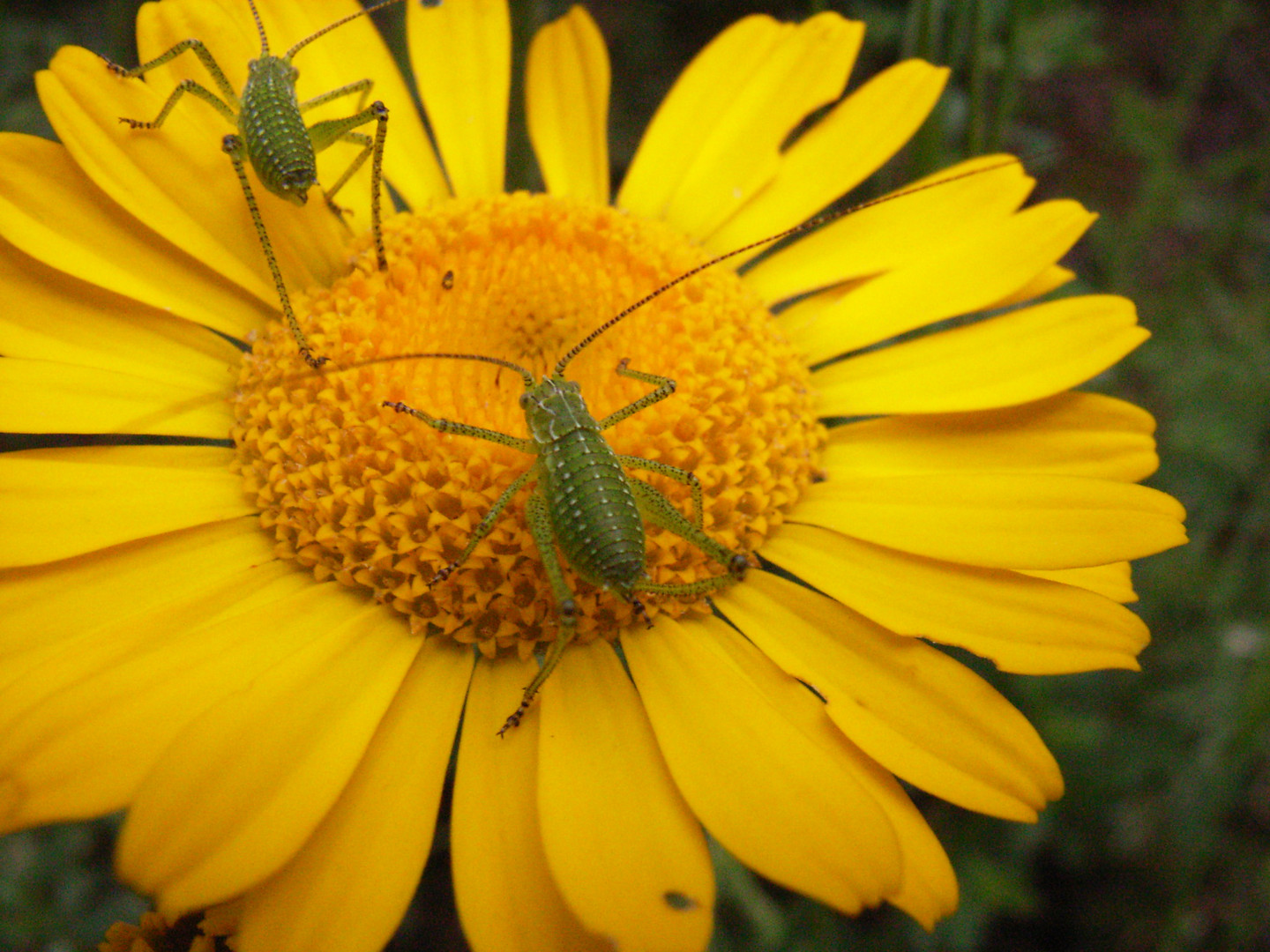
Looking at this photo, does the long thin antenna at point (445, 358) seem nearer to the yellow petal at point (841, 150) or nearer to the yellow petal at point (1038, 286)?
the yellow petal at point (841, 150)

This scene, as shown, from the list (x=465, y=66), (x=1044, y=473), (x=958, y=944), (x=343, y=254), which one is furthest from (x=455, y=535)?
(x=958, y=944)

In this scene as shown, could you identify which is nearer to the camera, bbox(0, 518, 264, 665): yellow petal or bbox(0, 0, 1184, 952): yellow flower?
bbox(0, 0, 1184, 952): yellow flower

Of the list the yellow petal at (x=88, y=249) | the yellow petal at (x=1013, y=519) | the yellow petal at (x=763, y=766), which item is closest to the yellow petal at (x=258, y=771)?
the yellow petal at (x=763, y=766)

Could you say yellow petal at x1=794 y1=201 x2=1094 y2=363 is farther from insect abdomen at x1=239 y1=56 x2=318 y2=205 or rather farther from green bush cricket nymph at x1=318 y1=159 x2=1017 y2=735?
insect abdomen at x1=239 y1=56 x2=318 y2=205

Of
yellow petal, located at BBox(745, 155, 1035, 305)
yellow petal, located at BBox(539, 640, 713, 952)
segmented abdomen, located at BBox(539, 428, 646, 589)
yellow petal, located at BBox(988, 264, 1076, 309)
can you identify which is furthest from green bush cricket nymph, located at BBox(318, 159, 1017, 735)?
yellow petal, located at BBox(988, 264, 1076, 309)

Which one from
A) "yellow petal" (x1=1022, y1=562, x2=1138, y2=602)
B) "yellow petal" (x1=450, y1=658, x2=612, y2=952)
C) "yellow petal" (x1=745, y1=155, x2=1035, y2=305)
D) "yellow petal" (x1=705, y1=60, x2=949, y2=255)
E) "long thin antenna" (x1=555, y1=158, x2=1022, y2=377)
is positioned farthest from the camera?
"yellow petal" (x1=705, y1=60, x2=949, y2=255)

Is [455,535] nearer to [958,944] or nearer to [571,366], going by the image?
[571,366]
